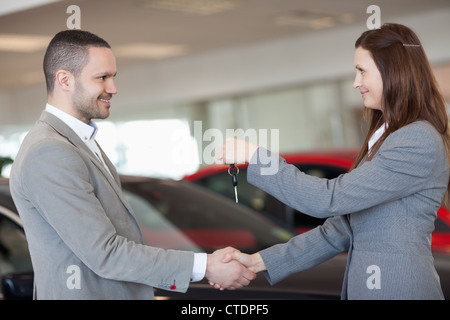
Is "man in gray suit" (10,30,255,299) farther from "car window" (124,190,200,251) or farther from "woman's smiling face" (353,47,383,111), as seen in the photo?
"car window" (124,190,200,251)

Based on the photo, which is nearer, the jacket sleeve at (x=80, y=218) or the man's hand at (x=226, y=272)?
the jacket sleeve at (x=80, y=218)

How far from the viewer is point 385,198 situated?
2.19 m

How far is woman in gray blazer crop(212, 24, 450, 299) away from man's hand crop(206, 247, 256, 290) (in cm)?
39

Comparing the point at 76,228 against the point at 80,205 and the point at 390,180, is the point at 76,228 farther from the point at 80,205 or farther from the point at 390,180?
the point at 390,180

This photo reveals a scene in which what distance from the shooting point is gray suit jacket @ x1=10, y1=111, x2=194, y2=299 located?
216cm

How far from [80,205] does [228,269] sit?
66 cm

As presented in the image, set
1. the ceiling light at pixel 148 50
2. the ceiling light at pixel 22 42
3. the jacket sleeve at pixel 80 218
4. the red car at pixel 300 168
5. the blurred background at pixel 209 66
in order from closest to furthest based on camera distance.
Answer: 1. the jacket sleeve at pixel 80 218
2. the red car at pixel 300 168
3. the blurred background at pixel 209 66
4. the ceiling light at pixel 22 42
5. the ceiling light at pixel 148 50

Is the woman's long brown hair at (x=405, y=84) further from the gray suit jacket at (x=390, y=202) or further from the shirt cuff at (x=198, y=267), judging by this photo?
the shirt cuff at (x=198, y=267)

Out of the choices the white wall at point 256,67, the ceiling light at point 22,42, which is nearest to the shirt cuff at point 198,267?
the white wall at point 256,67

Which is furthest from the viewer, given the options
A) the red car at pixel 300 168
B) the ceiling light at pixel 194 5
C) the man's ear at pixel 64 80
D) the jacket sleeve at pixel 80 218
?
the ceiling light at pixel 194 5

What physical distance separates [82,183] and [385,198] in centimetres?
97

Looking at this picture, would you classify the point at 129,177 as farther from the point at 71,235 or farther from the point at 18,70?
the point at 18,70

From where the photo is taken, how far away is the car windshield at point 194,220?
12.9 feet

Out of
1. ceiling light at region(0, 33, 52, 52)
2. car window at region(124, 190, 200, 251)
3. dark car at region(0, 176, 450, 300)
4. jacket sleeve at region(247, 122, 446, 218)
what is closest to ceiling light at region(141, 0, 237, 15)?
ceiling light at region(0, 33, 52, 52)
